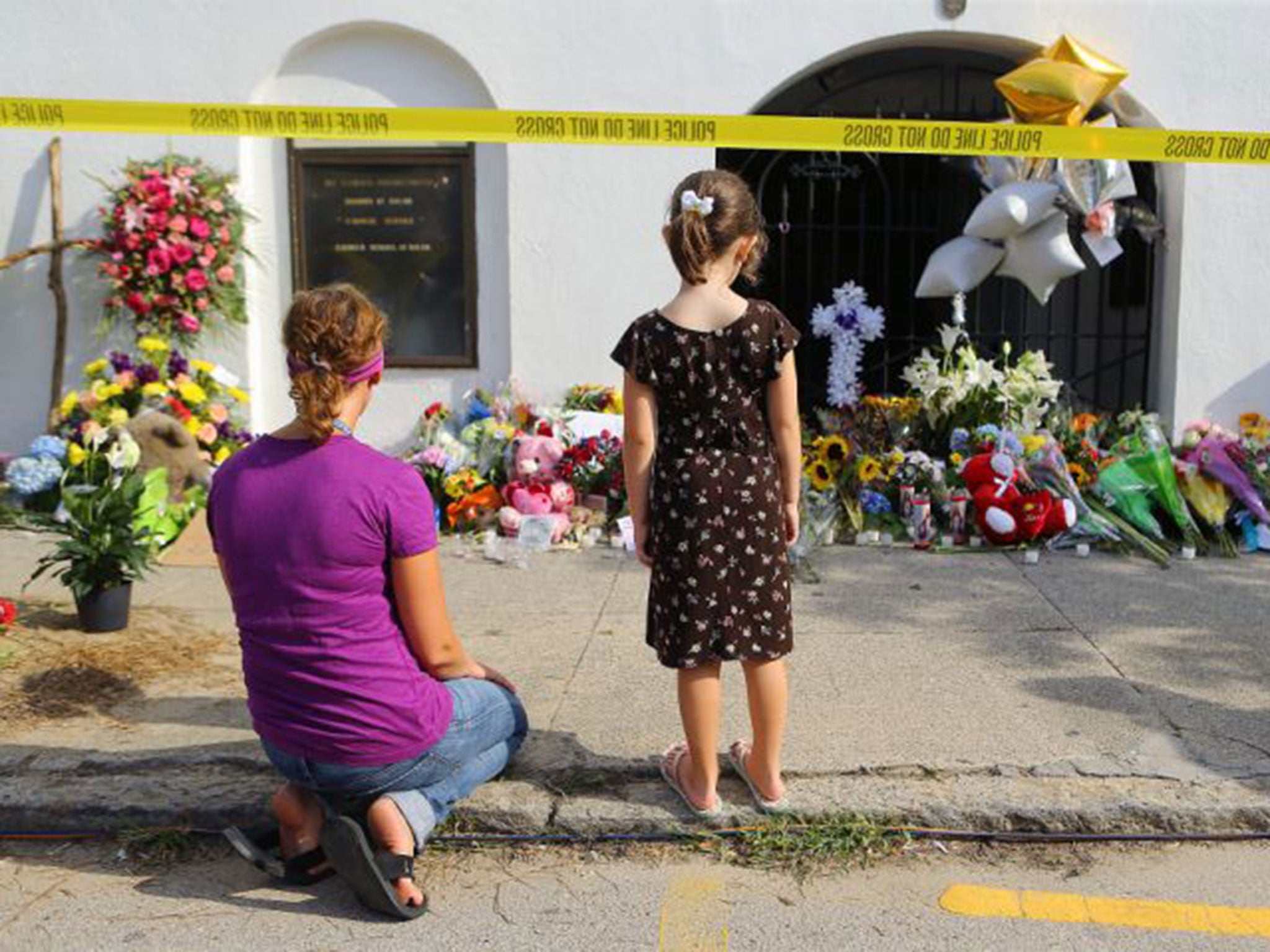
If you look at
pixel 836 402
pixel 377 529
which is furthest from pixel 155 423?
pixel 377 529

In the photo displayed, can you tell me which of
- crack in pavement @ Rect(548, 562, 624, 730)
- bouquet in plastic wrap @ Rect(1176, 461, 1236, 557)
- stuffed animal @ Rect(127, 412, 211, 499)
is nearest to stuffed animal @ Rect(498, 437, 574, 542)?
crack in pavement @ Rect(548, 562, 624, 730)

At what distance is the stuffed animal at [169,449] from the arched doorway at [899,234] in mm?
3985

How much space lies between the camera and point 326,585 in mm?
2998

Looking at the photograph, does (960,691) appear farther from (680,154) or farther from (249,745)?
(680,154)

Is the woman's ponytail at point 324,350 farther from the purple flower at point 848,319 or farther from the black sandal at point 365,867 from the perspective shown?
the purple flower at point 848,319

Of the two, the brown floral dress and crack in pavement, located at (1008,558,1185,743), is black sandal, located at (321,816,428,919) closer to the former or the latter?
the brown floral dress

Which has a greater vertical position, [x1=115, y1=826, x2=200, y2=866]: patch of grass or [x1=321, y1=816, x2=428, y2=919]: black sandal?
[x1=321, y1=816, x2=428, y2=919]: black sandal

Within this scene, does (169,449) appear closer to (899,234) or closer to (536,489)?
(536,489)

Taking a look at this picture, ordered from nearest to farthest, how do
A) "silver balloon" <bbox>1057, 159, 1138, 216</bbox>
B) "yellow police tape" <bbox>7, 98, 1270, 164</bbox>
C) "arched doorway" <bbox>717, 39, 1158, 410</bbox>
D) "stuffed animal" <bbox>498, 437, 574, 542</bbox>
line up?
"yellow police tape" <bbox>7, 98, 1270, 164</bbox> → "stuffed animal" <bbox>498, 437, 574, 542</bbox> → "silver balloon" <bbox>1057, 159, 1138, 216</bbox> → "arched doorway" <bbox>717, 39, 1158, 410</bbox>

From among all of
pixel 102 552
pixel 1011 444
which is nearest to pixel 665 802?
pixel 102 552

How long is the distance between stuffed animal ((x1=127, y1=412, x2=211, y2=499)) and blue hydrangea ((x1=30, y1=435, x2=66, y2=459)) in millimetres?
365

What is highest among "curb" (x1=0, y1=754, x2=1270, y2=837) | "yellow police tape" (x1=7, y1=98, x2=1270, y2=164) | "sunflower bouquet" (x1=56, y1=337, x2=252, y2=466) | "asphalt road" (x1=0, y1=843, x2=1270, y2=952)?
"yellow police tape" (x1=7, y1=98, x2=1270, y2=164)

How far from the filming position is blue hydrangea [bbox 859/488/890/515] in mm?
6840

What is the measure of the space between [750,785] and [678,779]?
0.65 feet
